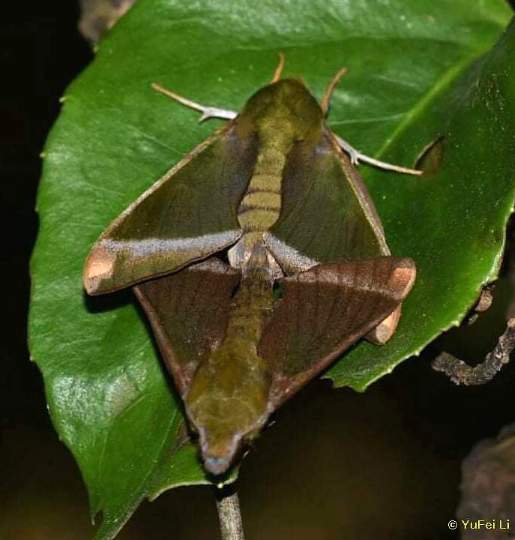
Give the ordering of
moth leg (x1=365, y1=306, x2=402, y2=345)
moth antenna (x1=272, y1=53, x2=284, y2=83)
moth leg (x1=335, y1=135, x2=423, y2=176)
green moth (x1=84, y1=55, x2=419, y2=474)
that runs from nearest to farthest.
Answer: green moth (x1=84, y1=55, x2=419, y2=474) < moth leg (x1=365, y1=306, x2=402, y2=345) < moth leg (x1=335, y1=135, x2=423, y2=176) < moth antenna (x1=272, y1=53, x2=284, y2=83)

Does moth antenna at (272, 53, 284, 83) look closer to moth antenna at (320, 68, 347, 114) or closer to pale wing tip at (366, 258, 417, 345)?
moth antenna at (320, 68, 347, 114)

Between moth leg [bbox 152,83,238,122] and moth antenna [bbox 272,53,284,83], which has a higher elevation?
moth antenna [bbox 272,53,284,83]

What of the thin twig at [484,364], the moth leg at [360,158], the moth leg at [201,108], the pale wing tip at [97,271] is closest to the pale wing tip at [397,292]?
the thin twig at [484,364]

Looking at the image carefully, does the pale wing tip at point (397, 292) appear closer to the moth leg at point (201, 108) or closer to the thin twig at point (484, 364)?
the thin twig at point (484, 364)

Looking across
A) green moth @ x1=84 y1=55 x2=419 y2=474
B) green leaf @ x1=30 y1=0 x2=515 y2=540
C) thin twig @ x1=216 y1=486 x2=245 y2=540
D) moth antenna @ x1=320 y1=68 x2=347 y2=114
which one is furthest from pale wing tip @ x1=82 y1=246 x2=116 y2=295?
moth antenna @ x1=320 y1=68 x2=347 y2=114

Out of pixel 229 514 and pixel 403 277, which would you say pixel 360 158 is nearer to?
pixel 403 277

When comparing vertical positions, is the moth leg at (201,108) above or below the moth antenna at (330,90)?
below

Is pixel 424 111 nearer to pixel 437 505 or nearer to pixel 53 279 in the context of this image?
pixel 53 279

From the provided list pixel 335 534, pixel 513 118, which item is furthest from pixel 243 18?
pixel 335 534
